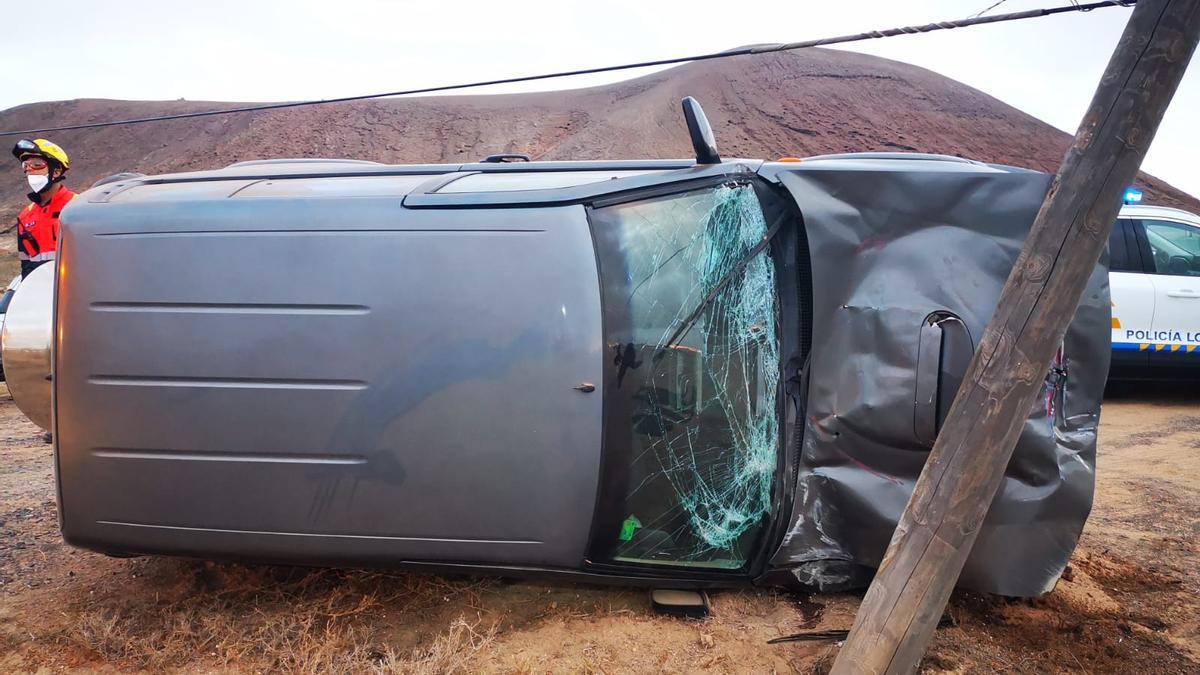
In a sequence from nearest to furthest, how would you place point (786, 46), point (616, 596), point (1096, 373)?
point (1096, 373), point (616, 596), point (786, 46)

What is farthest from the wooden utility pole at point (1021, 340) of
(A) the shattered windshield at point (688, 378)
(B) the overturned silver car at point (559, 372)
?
(A) the shattered windshield at point (688, 378)

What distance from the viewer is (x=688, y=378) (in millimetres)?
2621

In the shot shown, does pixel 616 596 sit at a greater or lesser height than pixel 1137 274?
lesser

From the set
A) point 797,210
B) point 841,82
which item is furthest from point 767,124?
point 797,210

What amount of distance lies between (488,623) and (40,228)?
4.70 m

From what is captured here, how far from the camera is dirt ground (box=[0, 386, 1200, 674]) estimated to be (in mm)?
2592

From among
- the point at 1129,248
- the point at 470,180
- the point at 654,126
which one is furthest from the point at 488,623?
the point at 654,126

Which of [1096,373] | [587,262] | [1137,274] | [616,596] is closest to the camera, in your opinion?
[587,262]

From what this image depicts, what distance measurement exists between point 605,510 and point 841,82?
A: 94.7ft

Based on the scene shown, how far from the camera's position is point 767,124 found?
2503 cm

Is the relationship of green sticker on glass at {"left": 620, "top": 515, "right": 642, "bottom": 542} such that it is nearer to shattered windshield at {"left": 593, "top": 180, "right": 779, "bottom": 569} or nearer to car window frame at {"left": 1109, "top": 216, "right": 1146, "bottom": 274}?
shattered windshield at {"left": 593, "top": 180, "right": 779, "bottom": 569}

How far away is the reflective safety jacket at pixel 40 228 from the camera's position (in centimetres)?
553

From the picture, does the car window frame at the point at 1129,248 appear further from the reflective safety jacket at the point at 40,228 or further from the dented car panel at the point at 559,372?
the reflective safety jacket at the point at 40,228

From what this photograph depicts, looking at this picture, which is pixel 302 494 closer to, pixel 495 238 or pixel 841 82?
pixel 495 238
